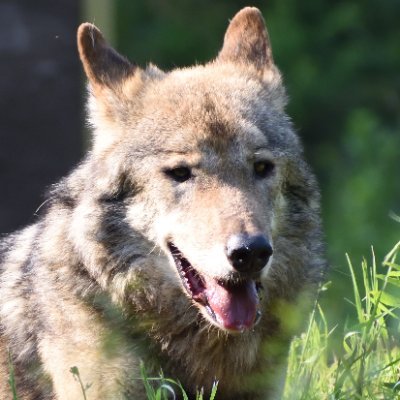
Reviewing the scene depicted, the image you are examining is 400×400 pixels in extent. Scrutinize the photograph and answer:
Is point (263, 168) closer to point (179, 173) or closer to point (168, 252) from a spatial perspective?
point (179, 173)

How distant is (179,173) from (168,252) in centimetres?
35

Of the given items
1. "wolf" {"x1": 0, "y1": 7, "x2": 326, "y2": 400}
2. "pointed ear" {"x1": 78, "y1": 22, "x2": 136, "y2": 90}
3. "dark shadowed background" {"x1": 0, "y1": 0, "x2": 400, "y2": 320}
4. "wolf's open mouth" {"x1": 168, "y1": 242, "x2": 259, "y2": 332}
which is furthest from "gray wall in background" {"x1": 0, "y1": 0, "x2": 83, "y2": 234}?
"wolf's open mouth" {"x1": 168, "y1": 242, "x2": 259, "y2": 332}

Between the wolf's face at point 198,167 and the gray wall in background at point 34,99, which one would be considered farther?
the gray wall in background at point 34,99

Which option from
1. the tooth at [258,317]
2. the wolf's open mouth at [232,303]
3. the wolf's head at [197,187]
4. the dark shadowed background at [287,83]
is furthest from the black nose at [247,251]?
the dark shadowed background at [287,83]

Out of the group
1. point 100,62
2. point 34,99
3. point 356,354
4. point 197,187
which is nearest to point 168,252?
point 197,187

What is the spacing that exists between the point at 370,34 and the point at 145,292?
14.8 metres

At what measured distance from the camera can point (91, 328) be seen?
548cm

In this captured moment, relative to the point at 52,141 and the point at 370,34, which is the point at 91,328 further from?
the point at 370,34

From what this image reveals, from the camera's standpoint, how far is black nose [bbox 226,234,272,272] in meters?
5.12

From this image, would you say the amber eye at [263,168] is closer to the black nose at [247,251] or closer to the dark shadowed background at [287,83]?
the black nose at [247,251]

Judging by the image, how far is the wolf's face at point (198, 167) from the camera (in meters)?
5.27

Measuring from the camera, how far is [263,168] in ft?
18.3

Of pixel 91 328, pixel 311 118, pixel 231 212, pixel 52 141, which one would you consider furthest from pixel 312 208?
pixel 311 118

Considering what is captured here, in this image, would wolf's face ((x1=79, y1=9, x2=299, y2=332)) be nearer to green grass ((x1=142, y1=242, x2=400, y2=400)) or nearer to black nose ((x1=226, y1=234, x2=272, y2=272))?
black nose ((x1=226, y1=234, x2=272, y2=272))
